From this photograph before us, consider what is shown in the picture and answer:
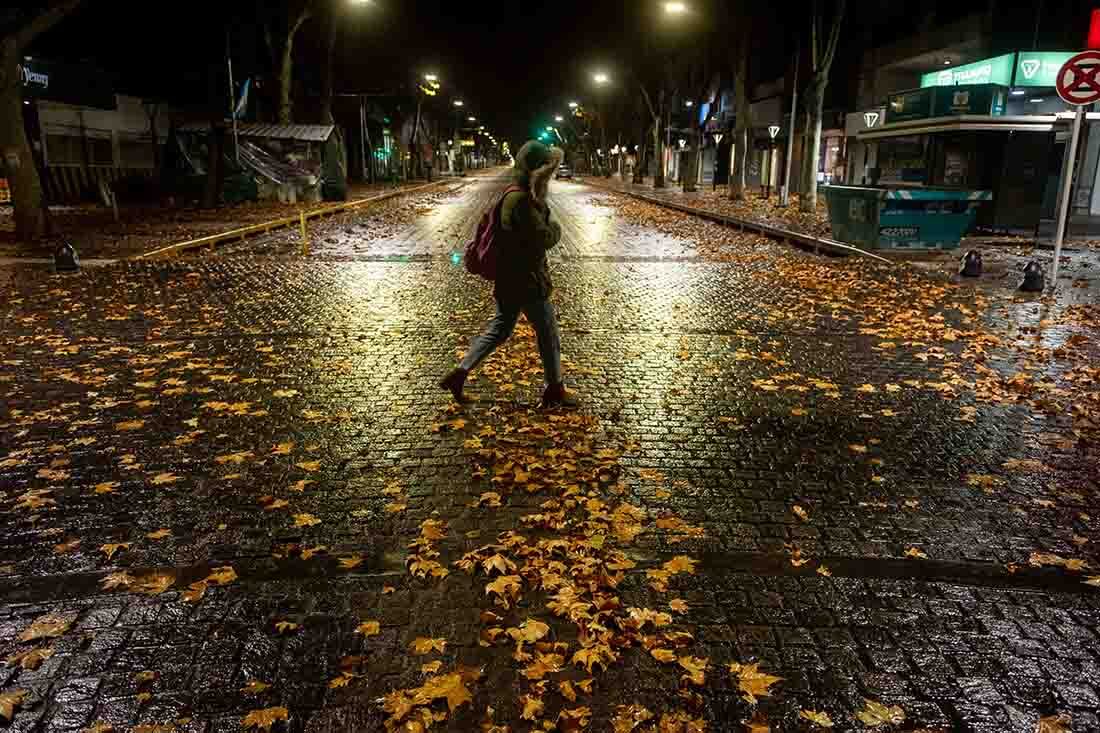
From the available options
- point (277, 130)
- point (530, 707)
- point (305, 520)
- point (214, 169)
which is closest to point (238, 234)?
point (214, 169)

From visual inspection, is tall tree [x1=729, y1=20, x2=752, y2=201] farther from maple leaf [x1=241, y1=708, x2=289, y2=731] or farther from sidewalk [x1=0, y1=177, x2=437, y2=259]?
maple leaf [x1=241, y1=708, x2=289, y2=731]

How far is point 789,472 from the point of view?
5.05m

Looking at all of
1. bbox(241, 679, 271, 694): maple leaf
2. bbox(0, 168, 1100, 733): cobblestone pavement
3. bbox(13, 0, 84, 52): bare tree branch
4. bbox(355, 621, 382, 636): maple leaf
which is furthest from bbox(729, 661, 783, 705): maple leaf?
bbox(13, 0, 84, 52): bare tree branch

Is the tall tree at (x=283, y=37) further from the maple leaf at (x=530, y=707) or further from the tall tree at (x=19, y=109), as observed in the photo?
the maple leaf at (x=530, y=707)

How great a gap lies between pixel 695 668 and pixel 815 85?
87.3 feet

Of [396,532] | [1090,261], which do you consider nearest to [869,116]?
[1090,261]

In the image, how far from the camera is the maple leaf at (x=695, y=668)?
3054 millimetres

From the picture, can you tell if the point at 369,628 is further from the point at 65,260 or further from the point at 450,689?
the point at 65,260

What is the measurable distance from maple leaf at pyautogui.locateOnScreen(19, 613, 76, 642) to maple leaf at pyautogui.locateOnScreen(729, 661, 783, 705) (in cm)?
286

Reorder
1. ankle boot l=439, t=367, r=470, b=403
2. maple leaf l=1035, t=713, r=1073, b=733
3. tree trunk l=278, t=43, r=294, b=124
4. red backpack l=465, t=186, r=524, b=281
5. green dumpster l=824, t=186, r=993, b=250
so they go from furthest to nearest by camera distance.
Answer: tree trunk l=278, t=43, r=294, b=124, green dumpster l=824, t=186, r=993, b=250, ankle boot l=439, t=367, r=470, b=403, red backpack l=465, t=186, r=524, b=281, maple leaf l=1035, t=713, r=1073, b=733

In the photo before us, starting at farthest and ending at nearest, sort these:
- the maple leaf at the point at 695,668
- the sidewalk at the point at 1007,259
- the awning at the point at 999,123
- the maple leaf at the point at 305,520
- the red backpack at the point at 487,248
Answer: the awning at the point at 999,123 < the sidewalk at the point at 1007,259 < the red backpack at the point at 487,248 < the maple leaf at the point at 305,520 < the maple leaf at the point at 695,668

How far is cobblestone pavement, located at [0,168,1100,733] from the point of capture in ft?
9.89

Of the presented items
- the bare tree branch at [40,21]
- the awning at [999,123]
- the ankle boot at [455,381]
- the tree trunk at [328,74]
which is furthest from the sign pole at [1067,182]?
the tree trunk at [328,74]

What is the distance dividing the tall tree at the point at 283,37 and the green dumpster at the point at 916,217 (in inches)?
978
